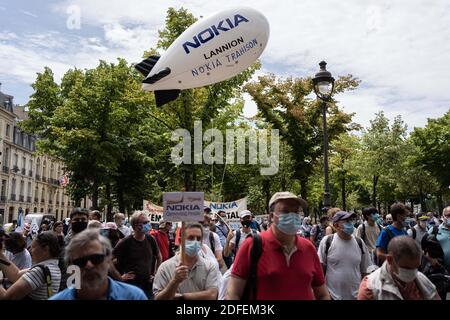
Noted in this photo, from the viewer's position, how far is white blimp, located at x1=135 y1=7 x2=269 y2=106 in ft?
41.1

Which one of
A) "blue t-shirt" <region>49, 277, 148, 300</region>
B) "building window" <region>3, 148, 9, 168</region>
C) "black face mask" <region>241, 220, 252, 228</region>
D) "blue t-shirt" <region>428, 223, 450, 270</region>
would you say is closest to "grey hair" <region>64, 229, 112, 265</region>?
"blue t-shirt" <region>49, 277, 148, 300</region>

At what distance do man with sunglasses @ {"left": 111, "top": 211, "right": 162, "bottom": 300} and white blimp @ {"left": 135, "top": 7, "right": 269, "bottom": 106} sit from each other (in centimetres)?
677

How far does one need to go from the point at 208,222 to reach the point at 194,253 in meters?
5.57

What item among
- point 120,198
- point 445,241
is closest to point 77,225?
point 445,241

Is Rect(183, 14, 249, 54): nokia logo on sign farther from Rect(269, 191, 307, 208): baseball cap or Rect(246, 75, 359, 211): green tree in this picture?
Rect(246, 75, 359, 211): green tree

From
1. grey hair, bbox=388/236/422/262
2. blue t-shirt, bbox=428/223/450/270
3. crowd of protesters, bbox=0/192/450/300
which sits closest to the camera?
crowd of protesters, bbox=0/192/450/300

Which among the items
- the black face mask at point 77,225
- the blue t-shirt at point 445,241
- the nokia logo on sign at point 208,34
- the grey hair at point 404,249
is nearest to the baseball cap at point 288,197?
the grey hair at point 404,249

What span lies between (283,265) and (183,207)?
5.13 feet

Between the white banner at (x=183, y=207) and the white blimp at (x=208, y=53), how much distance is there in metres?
8.22

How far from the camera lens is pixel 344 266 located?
18.9ft

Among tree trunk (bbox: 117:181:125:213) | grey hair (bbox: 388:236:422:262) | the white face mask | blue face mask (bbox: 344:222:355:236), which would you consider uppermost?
tree trunk (bbox: 117:181:125:213)

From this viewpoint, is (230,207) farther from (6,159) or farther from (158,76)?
(6,159)

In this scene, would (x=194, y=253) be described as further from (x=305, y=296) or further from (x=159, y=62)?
(x=159, y=62)

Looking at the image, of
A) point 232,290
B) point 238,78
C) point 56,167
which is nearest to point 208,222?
point 232,290
